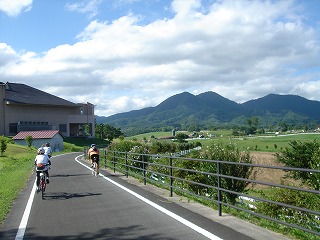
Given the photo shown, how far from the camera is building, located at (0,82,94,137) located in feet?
257

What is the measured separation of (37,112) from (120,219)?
267 feet

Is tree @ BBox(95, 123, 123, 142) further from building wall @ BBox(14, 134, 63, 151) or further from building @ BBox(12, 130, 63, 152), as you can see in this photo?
building @ BBox(12, 130, 63, 152)

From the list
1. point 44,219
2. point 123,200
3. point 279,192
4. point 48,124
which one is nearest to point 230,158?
→ point 279,192

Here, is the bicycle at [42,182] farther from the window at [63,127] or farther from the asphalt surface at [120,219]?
the window at [63,127]

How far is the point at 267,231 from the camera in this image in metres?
6.75

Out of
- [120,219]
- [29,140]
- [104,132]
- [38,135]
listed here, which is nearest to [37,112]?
[38,135]

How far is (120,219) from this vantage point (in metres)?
8.30

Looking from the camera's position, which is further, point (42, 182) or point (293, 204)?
point (293, 204)

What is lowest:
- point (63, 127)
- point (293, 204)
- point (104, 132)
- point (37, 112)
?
point (293, 204)

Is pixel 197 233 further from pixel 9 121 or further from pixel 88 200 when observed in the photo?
pixel 9 121

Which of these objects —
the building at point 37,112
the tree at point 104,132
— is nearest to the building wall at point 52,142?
the building at point 37,112

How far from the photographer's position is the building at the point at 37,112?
7821cm

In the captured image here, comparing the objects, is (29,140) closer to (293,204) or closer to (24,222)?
(293,204)

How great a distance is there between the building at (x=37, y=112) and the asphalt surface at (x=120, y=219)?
2785 inches
